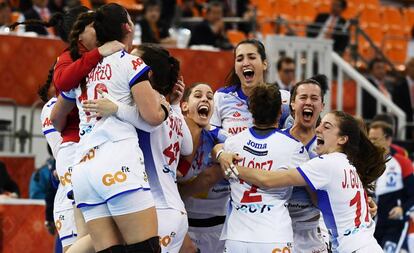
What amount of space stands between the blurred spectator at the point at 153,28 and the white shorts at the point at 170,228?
23.1 feet

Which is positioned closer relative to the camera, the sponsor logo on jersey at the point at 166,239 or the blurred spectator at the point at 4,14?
the sponsor logo on jersey at the point at 166,239

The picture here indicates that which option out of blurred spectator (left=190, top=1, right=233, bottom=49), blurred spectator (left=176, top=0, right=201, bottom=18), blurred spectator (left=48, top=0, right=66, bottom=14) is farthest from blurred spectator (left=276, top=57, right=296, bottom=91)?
blurred spectator (left=176, top=0, right=201, bottom=18)

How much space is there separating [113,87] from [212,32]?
26.6 feet

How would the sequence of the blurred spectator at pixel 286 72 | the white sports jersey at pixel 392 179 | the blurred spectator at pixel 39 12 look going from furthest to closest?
the blurred spectator at pixel 39 12
the blurred spectator at pixel 286 72
the white sports jersey at pixel 392 179

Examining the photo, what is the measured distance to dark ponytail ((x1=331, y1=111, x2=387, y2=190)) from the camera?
6.90m

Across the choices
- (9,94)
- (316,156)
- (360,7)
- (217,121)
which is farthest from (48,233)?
(360,7)

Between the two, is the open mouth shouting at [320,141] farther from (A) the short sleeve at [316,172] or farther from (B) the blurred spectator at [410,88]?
(B) the blurred spectator at [410,88]

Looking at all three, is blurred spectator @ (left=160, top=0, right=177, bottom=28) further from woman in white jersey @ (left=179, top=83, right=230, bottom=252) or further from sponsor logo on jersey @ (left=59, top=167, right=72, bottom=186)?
sponsor logo on jersey @ (left=59, top=167, right=72, bottom=186)

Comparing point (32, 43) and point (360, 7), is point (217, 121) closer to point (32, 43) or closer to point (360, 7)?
point (32, 43)

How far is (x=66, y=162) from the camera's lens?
22.7 ft

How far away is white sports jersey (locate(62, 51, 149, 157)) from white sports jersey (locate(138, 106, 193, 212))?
1.03ft

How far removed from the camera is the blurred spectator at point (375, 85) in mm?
14803

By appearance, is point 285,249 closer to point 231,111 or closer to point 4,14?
point 231,111

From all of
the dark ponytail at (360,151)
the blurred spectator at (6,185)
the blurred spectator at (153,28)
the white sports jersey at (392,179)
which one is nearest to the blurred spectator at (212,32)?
the blurred spectator at (153,28)
